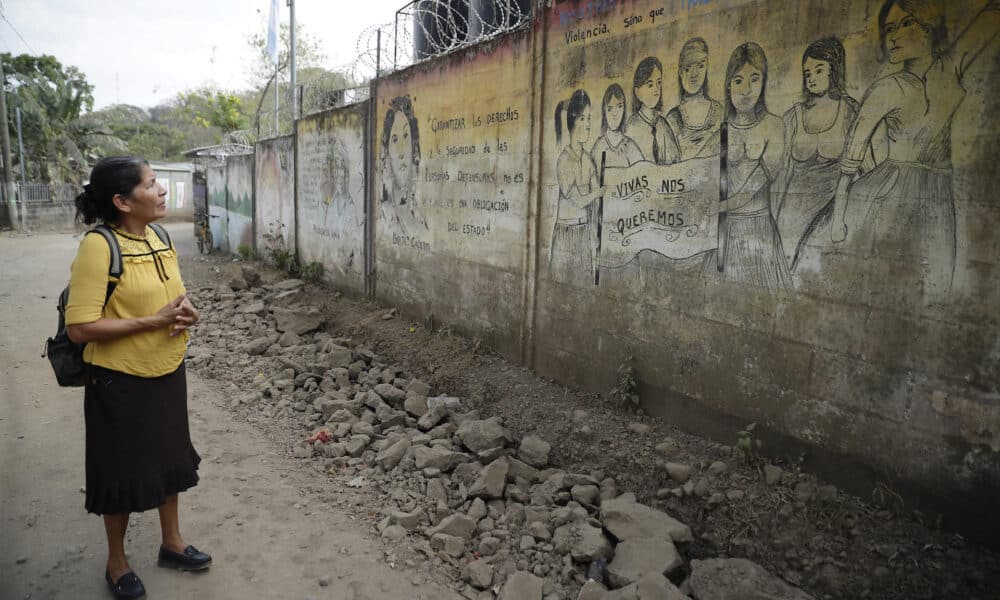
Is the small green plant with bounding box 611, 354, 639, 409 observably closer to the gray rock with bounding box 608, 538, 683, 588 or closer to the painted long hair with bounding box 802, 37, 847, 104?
the gray rock with bounding box 608, 538, 683, 588

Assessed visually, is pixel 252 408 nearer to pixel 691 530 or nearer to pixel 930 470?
pixel 691 530

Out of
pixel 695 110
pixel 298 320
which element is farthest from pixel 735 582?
pixel 298 320

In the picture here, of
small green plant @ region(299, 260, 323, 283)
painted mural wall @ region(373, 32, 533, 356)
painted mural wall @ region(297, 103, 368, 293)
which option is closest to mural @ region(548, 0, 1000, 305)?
painted mural wall @ region(373, 32, 533, 356)

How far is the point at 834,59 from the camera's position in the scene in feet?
9.68

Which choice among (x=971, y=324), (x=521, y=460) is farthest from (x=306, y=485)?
(x=971, y=324)

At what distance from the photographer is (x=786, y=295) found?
10.5ft

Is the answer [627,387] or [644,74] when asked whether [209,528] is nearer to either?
[627,387]

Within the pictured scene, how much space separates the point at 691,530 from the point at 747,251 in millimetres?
1487

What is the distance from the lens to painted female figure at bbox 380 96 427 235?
6.62m

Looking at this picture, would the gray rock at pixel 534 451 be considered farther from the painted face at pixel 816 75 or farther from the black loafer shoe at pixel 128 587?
the painted face at pixel 816 75

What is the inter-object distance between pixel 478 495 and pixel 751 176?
228cm

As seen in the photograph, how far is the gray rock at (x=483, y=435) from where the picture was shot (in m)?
3.95

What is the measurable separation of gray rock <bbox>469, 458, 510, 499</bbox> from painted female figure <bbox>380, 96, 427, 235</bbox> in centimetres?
339

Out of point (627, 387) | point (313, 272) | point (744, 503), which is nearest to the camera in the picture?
point (744, 503)
